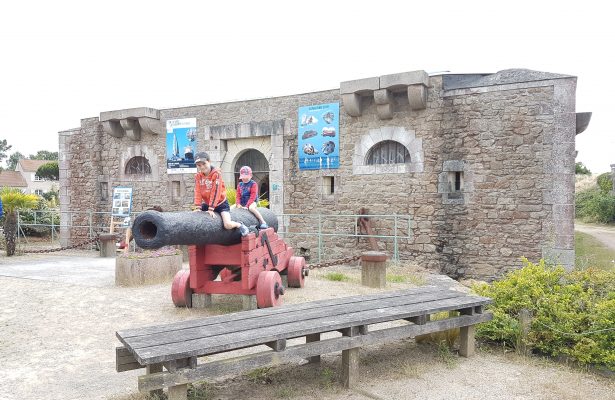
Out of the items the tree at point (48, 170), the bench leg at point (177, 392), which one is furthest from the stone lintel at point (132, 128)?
the tree at point (48, 170)

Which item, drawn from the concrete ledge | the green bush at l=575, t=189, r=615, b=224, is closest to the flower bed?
the concrete ledge

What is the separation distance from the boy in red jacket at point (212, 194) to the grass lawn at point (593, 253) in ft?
28.8

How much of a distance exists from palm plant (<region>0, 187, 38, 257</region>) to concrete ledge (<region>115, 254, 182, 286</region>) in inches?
218

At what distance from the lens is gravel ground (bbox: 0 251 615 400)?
3.63 meters

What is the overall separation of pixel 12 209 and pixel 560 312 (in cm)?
1212

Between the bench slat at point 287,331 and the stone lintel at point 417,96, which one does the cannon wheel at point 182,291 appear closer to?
the bench slat at point 287,331

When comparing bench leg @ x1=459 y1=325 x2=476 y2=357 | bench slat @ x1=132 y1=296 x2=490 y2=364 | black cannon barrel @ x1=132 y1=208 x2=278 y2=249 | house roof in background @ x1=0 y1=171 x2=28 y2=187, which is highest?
house roof in background @ x1=0 y1=171 x2=28 y2=187

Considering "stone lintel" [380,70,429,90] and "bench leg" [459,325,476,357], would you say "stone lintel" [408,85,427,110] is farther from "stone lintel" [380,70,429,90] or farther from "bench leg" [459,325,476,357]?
"bench leg" [459,325,476,357]

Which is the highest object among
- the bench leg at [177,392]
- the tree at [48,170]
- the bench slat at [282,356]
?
the tree at [48,170]

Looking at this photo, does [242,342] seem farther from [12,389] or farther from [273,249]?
[273,249]

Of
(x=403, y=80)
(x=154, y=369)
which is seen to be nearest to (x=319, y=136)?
(x=403, y=80)

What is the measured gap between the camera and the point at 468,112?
33.0ft

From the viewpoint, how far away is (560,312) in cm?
437

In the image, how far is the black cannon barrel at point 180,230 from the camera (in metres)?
4.41
